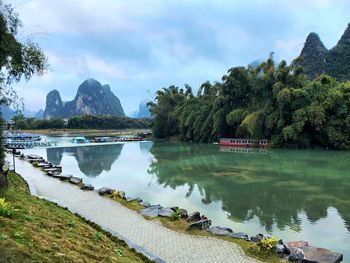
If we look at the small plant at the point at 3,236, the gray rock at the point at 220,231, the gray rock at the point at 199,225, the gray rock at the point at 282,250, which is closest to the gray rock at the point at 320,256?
the gray rock at the point at 282,250

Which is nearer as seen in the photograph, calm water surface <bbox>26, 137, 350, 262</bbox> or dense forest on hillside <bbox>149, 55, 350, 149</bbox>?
calm water surface <bbox>26, 137, 350, 262</bbox>

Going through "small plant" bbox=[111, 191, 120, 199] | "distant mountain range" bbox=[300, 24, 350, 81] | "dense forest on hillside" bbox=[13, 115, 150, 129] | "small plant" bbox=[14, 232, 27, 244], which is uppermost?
"distant mountain range" bbox=[300, 24, 350, 81]

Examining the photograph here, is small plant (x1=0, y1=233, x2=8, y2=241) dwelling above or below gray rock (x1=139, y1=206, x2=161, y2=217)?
above

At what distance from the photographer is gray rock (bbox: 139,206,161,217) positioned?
10898mm

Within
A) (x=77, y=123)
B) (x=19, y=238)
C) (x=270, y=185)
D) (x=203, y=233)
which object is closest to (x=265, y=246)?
(x=203, y=233)

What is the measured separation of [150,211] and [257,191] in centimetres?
595

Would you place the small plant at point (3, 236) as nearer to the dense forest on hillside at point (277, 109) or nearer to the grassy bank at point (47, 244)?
the grassy bank at point (47, 244)

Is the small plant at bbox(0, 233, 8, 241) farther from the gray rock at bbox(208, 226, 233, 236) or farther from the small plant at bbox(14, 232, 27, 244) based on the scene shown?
the gray rock at bbox(208, 226, 233, 236)

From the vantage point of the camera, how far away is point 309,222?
1078cm

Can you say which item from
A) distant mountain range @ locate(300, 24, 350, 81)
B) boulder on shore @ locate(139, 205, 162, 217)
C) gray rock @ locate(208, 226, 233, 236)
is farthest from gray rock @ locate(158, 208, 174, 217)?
distant mountain range @ locate(300, 24, 350, 81)

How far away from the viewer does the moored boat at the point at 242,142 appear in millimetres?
39875

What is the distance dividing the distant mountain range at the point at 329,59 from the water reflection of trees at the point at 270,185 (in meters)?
47.5

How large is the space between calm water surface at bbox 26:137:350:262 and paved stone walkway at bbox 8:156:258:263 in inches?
85.0

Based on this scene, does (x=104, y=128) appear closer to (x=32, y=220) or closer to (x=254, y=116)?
(x=254, y=116)
